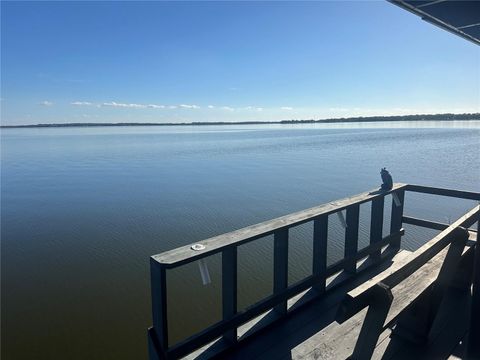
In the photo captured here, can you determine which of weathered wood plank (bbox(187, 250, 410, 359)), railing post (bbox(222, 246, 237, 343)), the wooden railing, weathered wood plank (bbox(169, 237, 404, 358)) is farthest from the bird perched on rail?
railing post (bbox(222, 246, 237, 343))

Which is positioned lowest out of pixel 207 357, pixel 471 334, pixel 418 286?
pixel 207 357

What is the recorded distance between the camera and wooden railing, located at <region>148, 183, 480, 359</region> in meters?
1.87

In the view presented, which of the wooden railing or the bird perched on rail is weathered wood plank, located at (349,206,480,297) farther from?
the bird perched on rail

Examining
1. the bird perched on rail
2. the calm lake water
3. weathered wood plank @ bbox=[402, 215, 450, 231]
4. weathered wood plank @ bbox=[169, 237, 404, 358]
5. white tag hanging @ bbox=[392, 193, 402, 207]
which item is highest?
the bird perched on rail

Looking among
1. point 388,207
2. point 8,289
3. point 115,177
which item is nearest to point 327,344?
point 8,289

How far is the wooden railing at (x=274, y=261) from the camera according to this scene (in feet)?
6.13

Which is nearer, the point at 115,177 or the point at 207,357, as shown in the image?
the point at 207,357

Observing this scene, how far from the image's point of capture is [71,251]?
600 centimetres

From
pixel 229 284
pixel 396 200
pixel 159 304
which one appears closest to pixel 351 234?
pixel 396 200

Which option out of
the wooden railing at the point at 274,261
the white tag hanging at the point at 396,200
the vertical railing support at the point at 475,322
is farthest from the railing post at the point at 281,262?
the white tag hanging at the point at 396,200

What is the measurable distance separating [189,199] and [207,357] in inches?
292

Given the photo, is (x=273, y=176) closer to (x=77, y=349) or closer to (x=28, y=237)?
(x=28, y=237)

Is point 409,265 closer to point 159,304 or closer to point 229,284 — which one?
point 229,284

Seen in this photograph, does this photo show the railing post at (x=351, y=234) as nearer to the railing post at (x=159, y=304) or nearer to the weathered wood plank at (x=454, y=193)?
the weathered wood plank at (x=454, y=193)
